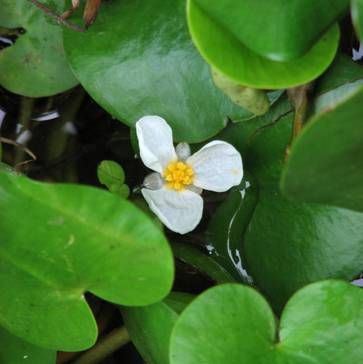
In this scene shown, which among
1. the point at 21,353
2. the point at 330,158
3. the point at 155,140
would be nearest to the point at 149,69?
the point at 155,140

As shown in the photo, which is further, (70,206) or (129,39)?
(129,39)

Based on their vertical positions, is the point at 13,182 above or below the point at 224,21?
below

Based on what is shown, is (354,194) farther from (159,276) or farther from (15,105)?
(15,105)

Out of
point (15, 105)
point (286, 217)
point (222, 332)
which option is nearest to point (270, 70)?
point (286, 217)

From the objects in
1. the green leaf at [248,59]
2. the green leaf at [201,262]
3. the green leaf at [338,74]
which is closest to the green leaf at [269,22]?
the green leaf at [248,59]

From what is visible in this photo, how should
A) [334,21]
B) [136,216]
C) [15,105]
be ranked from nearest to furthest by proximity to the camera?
1. [136,216]
2. [334,21]
3. [15,105]

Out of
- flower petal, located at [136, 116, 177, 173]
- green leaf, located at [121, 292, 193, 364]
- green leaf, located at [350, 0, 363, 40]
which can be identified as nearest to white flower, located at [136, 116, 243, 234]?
flower petal, located at [136, 116, 177, 173]
